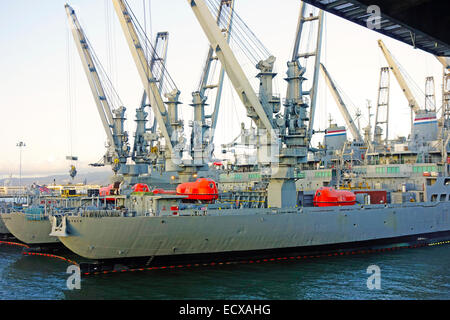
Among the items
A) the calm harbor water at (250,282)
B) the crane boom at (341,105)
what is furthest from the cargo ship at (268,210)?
the crane boom at (341,105)

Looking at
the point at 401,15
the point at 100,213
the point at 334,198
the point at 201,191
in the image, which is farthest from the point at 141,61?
the point at 401,15

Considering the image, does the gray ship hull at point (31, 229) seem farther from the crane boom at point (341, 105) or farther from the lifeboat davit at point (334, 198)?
the crane boom at point (341, 105)

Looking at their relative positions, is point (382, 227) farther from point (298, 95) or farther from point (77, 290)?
point (77, 290)

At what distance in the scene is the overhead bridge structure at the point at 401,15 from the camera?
12.1m

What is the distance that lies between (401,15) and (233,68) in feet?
54.7

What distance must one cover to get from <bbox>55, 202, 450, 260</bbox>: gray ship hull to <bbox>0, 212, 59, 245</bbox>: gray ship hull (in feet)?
25.0

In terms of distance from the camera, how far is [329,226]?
Result: 30.2 metres

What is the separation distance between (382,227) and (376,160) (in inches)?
585

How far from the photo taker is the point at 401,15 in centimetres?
1258

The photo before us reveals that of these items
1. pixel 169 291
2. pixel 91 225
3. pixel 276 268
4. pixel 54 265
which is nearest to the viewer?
pixel 169 291

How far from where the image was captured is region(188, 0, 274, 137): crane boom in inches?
1107

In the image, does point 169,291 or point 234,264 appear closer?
point 169,291

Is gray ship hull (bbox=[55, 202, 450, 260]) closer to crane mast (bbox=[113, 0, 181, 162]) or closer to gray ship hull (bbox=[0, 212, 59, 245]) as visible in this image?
gray ship hull (bbox=[0, 212, 59, 245])

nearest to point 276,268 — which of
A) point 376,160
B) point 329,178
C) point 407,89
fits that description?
point 329,178
